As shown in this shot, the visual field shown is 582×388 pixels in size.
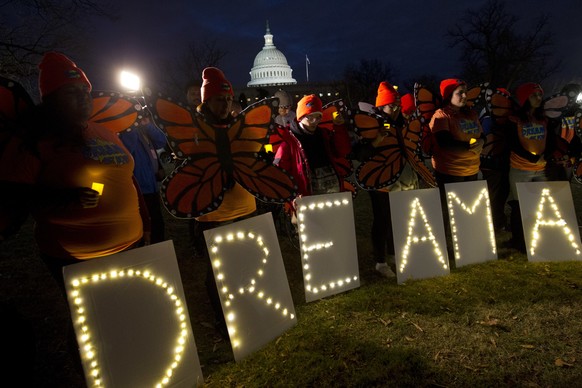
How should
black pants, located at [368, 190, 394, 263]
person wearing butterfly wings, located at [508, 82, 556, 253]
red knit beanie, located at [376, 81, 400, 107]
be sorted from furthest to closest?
person wearing butterfly wings, located at [508, 82, 556, 253], black pants, located at [368, 190, 394, 263], red knit beanie, located at [376, 81, 400, 107]

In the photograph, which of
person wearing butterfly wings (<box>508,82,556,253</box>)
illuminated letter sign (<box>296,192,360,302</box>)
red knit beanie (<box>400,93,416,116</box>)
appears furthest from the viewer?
red knit beanie (<box>400,93,416,116</box>)

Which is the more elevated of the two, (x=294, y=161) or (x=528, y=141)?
(x=294, y=161)

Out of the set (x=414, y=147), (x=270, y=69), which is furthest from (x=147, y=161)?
(x=270, y=69)

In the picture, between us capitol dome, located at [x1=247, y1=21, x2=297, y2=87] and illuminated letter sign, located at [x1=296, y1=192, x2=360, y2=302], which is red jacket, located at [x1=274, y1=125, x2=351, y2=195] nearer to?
illuminated letter sign, located at [x1=296, y1=192, x2=360, y2=302]

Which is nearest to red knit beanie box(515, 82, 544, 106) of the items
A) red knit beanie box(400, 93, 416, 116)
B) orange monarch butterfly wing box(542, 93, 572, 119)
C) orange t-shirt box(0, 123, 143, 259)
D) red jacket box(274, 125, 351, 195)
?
orange monarch butterfly wing box(542, 93, 572, 119)

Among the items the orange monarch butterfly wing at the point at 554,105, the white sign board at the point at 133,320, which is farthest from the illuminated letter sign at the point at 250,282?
the orange monarch butterfly wing at the point at 554,105

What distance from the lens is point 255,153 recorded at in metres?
3.07

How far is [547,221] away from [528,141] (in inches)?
40.4

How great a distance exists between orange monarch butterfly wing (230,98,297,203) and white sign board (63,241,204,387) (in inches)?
33.8

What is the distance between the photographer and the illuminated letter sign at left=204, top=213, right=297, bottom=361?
2.74 meters

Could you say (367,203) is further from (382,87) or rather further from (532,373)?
(532,373)

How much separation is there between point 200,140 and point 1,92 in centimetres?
121

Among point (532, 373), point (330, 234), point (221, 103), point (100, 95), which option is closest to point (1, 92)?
point (100, 95)

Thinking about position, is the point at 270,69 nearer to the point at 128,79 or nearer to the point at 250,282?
the point at 128,79
